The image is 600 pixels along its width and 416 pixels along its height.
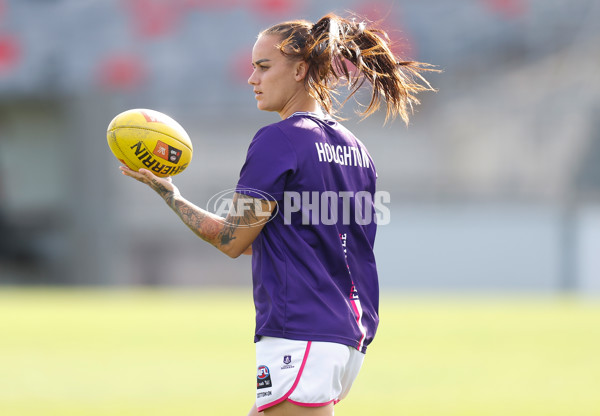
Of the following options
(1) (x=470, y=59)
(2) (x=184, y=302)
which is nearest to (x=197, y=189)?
(1) (x=470, y=59)

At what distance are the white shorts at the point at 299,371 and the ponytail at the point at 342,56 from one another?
42.0 inches

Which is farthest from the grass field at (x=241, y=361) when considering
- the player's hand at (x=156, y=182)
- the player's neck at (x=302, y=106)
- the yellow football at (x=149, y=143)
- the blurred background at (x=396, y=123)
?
the blurred background at (x=396, y=123)

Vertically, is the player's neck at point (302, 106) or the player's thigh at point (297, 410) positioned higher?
the player's neck at point (302, 106)

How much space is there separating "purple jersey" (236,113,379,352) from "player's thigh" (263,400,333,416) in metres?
0.27

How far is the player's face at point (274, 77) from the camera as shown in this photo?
12.2 ft

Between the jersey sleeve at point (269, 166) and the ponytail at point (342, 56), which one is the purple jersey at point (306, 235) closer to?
the jersey sleeve at point (269, 166)

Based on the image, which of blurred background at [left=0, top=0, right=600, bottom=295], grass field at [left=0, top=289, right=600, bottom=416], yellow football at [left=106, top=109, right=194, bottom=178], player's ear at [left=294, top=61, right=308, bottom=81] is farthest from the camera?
blurred background at [left=0, top=0, right=600, bottom=295]

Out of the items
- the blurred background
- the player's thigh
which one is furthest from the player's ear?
the blurred background

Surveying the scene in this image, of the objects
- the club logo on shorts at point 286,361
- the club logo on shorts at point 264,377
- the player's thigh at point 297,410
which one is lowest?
the player's thigh at point 297,410

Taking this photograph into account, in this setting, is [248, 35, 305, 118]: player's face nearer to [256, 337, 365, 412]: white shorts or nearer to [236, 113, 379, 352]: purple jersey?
[236, 113, 379, 352]: purple jersey

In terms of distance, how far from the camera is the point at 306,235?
11.7 ft

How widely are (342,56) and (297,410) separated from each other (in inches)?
59.1

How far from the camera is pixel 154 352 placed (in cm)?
1205

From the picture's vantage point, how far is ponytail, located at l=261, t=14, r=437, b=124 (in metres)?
3.69
